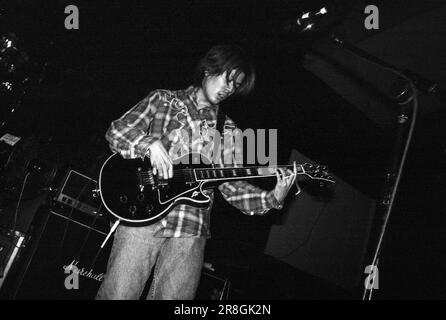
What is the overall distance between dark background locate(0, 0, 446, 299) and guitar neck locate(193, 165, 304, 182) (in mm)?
1148

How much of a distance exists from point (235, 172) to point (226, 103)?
1.74m

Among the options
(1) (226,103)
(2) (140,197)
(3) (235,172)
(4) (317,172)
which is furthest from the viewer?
(1) (226,103)

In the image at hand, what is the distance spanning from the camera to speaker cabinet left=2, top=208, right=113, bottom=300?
220cm

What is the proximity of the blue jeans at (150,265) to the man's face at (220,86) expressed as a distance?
3.16 feet

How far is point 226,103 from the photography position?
3.80m

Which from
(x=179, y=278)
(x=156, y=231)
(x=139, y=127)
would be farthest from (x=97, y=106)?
(x=179, y=278)

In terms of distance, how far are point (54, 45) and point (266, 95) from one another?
7.96ft

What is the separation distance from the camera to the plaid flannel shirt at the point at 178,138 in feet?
6.27

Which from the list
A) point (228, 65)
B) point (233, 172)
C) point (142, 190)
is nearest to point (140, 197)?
point (142, 190)

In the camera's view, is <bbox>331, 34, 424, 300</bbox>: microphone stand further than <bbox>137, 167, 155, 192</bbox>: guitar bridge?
No

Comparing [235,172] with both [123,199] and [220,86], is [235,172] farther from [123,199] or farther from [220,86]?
[123,199]

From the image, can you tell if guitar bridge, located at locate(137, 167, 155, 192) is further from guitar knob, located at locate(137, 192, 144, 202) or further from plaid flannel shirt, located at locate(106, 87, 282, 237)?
plaid flannel shirt, located at locate(106, 87, 282, 237)

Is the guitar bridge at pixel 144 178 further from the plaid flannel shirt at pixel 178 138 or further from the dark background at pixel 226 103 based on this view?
the dark background at pixel 226 103

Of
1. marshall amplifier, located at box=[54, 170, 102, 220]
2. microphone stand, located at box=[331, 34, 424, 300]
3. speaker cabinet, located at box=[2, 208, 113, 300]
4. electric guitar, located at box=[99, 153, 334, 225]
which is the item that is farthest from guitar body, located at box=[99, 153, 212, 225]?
microphone stand, located at box=[331, 34, 424, 300]
